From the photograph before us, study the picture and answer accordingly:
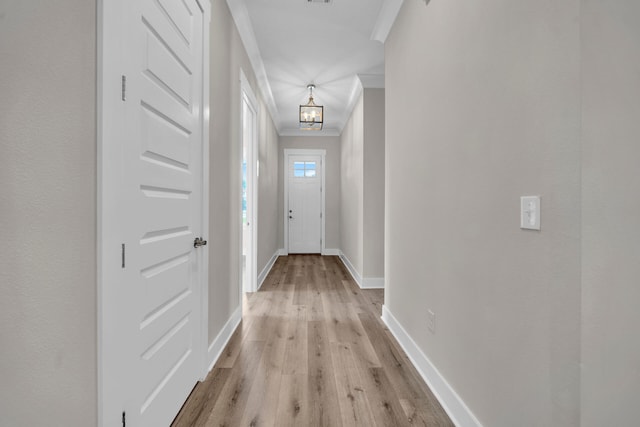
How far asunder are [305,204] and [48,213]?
6.51 metres

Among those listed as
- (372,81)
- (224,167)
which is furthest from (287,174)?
(224,167)

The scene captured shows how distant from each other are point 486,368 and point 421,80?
1.73m

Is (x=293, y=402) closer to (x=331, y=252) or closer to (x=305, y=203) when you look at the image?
(x=331, y=252)

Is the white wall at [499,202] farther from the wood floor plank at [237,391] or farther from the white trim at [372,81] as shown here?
the white trim at [372,81]

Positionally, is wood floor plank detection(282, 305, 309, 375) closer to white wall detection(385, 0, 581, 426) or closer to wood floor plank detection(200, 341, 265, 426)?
wood floor plank detection(200, 341, 265, 426)

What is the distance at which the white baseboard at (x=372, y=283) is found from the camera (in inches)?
173

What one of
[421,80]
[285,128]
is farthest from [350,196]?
[421,80]

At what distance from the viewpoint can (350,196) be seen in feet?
18.4

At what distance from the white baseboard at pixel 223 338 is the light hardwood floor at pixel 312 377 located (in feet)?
0.15

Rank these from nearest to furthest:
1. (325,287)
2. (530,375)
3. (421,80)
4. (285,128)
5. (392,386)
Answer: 1. (530,375)
2. (392,386)
3. (421,80)
4. (325,287)
5. (285,128)

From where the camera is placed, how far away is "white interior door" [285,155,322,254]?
7.30m

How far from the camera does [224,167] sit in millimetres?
2541

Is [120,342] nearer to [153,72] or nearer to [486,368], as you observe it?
[153,72]

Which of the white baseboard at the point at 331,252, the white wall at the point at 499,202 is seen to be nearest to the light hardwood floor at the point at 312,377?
the white wall at the point at 499,202
